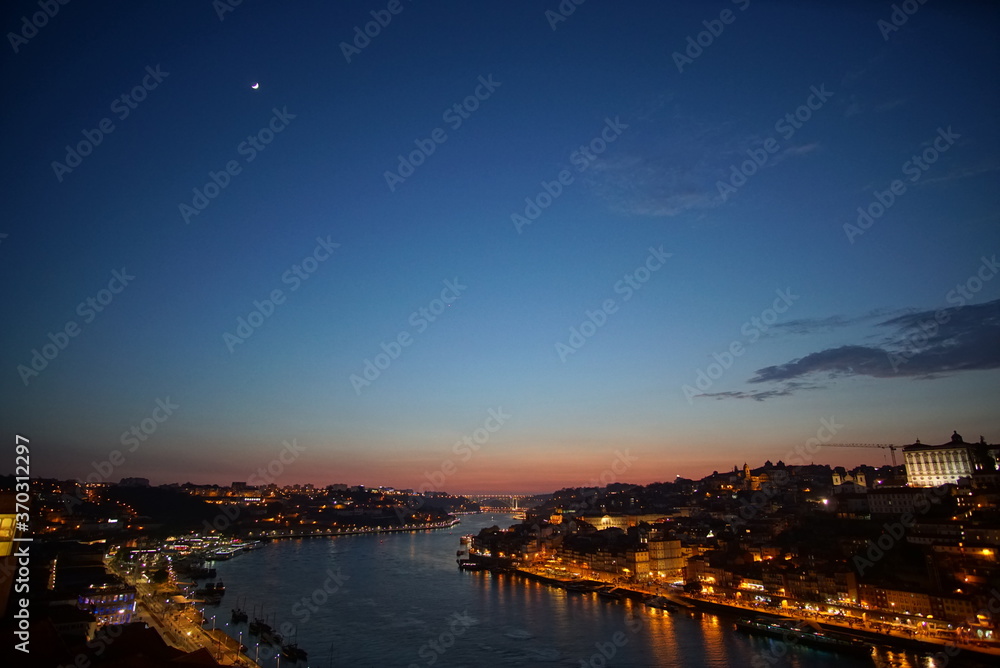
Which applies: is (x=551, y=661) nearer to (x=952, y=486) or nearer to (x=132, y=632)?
(x=132, y=632)

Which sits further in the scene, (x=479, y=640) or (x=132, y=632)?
(x=479, y=640)

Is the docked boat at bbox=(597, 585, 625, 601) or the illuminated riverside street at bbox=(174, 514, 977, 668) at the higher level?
the illuminated riverside street at bbox=(174, 514, 977, 668)

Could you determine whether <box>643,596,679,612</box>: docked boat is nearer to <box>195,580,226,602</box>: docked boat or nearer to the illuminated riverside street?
the illuminated riverside street

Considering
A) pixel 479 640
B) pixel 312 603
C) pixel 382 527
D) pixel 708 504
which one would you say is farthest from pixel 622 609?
pixel 382 527

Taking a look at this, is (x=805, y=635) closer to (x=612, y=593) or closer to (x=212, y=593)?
(x=612, y=593)

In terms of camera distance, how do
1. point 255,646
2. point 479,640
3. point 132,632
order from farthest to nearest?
point 479,640 → point 255,646 → point 132,632

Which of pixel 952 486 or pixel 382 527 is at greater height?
pixel 952 486

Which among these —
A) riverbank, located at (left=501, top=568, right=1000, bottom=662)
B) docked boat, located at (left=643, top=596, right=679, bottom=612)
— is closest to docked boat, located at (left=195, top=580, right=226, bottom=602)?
riverbank, located at (left=501, top=568, right=1000, bottom=662)

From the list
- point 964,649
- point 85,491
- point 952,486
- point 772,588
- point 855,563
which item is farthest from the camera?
point 85,491
